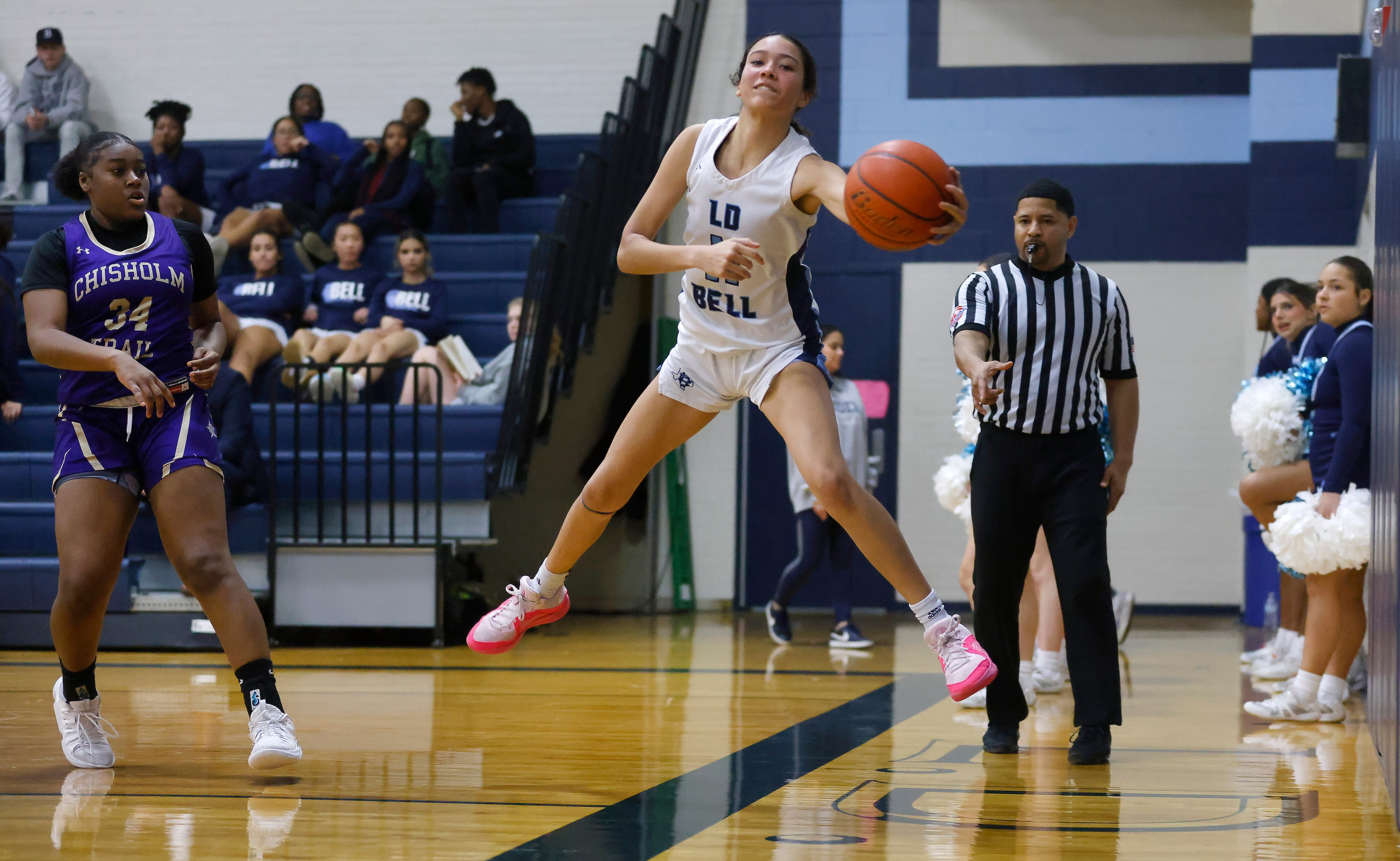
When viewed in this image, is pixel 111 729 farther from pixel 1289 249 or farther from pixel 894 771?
pixel 1289 249

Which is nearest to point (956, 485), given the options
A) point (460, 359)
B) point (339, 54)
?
point (460, 359)

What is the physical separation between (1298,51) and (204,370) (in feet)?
27.3

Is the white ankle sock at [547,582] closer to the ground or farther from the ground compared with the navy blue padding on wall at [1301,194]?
closer to the ground

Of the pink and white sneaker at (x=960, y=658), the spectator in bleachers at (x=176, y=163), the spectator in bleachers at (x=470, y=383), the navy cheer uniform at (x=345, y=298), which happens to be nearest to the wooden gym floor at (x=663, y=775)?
the pink and white sneaker at (x=960, y=658)

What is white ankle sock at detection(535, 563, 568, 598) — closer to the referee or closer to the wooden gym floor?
the wooden gym floor

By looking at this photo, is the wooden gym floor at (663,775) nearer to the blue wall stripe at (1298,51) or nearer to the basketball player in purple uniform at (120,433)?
the basketball player in purple uniform at (120,433)

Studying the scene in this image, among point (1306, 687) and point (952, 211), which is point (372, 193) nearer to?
point (1306, 687)

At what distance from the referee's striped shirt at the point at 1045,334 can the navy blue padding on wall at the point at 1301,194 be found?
248 inches

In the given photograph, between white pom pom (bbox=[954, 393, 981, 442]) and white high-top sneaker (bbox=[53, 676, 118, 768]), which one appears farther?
white pom pom (bbox=[954, 393, 981, 442])

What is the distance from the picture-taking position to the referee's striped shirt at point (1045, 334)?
3930 millimetres

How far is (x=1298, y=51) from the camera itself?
9.54 meters

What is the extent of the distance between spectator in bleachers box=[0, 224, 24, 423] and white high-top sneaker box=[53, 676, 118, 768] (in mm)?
4749

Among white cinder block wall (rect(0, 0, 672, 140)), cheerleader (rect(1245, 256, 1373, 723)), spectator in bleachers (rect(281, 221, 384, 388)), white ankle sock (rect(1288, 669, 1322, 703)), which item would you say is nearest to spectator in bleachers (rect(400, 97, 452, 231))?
spectator in bleachers (rect(281, 221, 384, 388))

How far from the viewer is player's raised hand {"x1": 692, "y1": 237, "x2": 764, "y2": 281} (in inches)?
124
